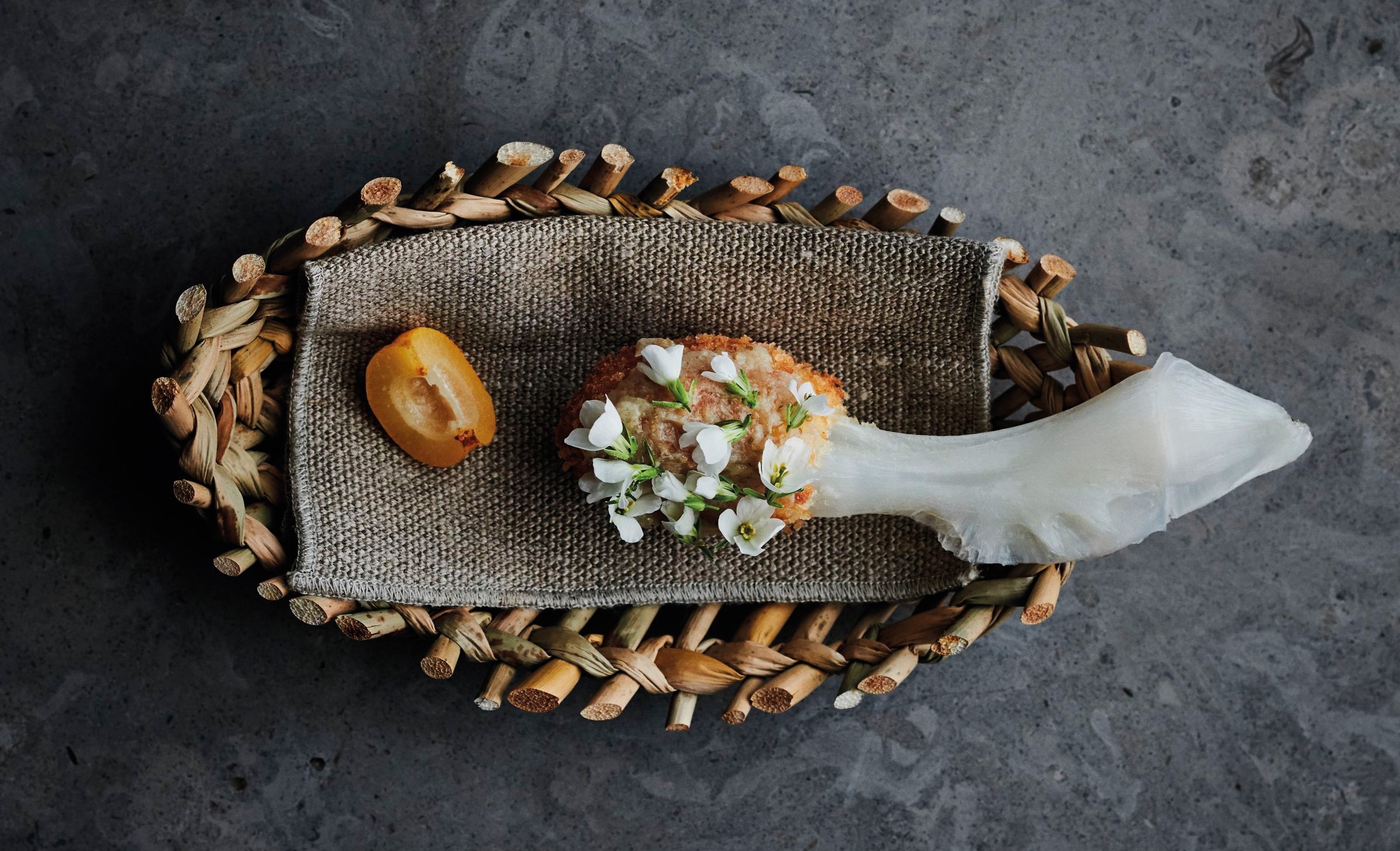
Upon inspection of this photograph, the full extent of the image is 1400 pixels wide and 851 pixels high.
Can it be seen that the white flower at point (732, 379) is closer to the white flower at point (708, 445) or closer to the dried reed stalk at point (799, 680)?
the white flower at point (708, 445)

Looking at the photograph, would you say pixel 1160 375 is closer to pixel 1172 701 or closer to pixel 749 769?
pixel 1172 701

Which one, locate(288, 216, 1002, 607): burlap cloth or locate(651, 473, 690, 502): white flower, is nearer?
locate(651, 473, 690, 502): white flower

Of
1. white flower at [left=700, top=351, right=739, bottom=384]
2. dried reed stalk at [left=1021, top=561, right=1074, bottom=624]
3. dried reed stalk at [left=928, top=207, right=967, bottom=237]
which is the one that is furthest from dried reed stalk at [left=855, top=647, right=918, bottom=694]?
dried reed stalk at [left=928, top=207, right=967, bottom=237]

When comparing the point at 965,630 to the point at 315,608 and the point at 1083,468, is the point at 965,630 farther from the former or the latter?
the point at 315,608

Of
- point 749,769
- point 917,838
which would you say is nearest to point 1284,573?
point 917,838

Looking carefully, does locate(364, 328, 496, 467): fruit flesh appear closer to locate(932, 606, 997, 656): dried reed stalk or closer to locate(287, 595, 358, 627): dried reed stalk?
locate(287, 595, 358, 627): dried reed stalk

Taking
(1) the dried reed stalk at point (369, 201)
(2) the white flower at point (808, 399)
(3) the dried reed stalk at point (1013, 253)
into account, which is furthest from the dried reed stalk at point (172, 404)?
(3) the dried reed stalk at point (1013, 253)

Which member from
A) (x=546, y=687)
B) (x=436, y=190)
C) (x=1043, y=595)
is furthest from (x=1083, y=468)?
(x=436, y=190)
